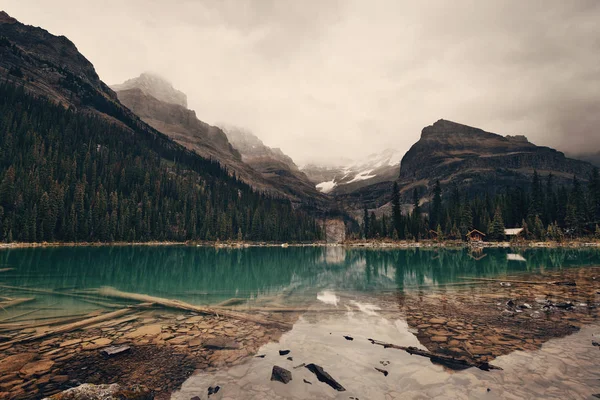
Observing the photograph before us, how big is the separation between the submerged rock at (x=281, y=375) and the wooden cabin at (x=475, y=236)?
5613 inches

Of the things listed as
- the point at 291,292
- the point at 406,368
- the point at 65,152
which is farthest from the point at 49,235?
the point at 406,368

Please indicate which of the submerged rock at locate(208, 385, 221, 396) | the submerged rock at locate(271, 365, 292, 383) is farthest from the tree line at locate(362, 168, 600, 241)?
the submerged rock at locate(208, 385, 221, 396)

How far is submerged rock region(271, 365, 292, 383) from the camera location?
37.1 feet

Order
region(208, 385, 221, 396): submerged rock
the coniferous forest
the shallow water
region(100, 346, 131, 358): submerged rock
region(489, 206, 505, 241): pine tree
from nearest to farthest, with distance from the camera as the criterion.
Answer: the shallow water
region(208, 385, 221, 396): submerged rock
region(100, 346, 131, 358): submerged rock
the coniferous forest
region(489, 206, 505, 241): pine tree

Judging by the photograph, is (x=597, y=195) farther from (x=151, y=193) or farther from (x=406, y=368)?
(x=151, y=193)

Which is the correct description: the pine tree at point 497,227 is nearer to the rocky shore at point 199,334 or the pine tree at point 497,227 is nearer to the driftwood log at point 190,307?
the rocky shore at point 199,334

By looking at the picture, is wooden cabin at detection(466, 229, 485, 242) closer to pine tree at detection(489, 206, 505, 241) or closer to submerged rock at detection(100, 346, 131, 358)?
pine tree at detection(489, 206, 505, 241)

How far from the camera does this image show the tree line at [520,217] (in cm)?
11481

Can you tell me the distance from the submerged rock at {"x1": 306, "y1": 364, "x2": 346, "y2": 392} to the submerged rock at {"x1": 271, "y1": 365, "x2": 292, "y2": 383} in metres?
1.03

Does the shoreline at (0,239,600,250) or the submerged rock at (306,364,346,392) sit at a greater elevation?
the shoreline at (0,239,600,250)

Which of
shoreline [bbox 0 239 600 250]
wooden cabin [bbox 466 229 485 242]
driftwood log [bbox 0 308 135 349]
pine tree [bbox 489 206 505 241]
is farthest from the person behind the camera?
wooden cabin [bbox 466 229 485 242]

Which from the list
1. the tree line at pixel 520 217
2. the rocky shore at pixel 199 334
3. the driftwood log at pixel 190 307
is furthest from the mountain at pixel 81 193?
the rocky shore at pixel 199 334

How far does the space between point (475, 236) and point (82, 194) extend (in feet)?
579

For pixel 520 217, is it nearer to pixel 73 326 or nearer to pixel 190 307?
pixel 190 307
